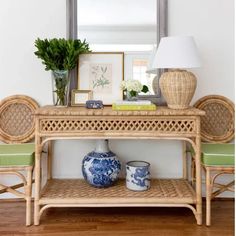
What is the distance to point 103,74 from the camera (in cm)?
238

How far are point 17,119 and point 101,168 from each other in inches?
30.8

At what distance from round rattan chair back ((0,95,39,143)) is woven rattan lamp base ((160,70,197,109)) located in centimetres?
103

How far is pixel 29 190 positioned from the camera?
1994 mm

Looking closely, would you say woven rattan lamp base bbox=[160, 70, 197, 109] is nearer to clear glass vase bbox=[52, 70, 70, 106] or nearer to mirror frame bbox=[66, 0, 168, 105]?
mirror frame bbox=[66, 0, 168, 105]

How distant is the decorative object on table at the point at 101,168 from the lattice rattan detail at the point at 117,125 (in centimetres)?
26

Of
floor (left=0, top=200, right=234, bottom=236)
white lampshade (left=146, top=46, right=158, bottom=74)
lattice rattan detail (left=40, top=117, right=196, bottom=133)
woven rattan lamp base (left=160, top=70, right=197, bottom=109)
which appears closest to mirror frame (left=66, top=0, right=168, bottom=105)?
white lampshade (left=146, top=46, right=158, bottom=74)

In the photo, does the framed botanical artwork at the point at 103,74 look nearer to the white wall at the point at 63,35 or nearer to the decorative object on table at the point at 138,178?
the white wall at the point at 63,35

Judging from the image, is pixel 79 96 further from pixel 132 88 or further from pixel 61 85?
pixel 132 88

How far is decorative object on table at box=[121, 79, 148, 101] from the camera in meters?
2.18

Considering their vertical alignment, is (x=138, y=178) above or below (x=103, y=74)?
below

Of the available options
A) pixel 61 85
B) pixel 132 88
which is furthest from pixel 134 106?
pixel 61 85

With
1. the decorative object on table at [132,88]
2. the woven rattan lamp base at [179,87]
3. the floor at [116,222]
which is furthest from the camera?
the decorative object on table at [132,88]

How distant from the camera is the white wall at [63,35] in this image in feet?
7.83

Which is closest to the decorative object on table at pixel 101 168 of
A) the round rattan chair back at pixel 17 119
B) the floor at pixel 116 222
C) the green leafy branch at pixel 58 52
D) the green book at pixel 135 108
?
the floor at pixel 116 222
